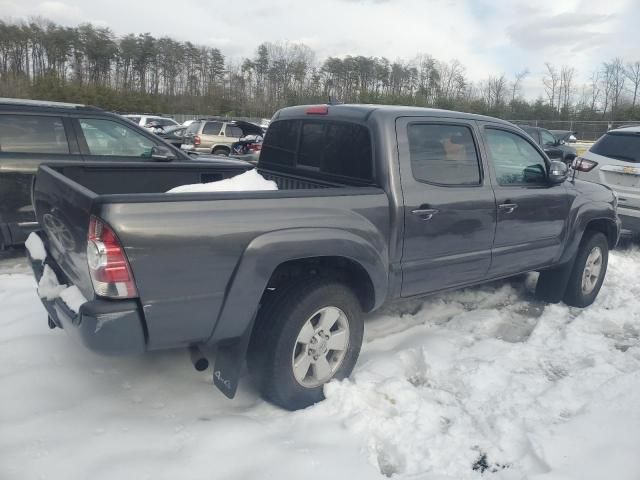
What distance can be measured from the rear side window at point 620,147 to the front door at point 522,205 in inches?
137

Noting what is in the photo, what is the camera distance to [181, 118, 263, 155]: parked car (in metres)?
20.0

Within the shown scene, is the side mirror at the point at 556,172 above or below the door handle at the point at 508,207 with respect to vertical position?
above

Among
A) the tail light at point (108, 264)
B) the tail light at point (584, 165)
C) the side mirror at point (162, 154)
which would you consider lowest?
the tail light at point (108, 264)

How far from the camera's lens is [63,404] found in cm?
298

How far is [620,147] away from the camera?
25.0 ft

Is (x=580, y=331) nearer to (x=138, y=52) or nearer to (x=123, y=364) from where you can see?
(x=123, y=364)

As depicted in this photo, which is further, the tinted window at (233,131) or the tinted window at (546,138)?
the tinted window at (233,131)

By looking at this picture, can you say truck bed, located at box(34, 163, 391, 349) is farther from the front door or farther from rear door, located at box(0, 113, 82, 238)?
rear door, located at box(0, 113, 82, 238)

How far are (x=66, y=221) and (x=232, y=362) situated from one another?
3.80 ft

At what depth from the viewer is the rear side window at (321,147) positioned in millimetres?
3539

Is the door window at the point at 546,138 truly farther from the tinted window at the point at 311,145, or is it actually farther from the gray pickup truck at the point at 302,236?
the tinted window at the point at 311,145

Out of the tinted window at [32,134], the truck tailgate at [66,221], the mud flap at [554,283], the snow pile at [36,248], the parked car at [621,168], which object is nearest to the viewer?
the truck tailgate at [66,221]

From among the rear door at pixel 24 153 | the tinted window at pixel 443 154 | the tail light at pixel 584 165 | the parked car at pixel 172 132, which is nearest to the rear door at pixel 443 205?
the tinted window at pixel 443 154

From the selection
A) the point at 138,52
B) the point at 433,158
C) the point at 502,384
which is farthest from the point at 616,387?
the point at 138,52
